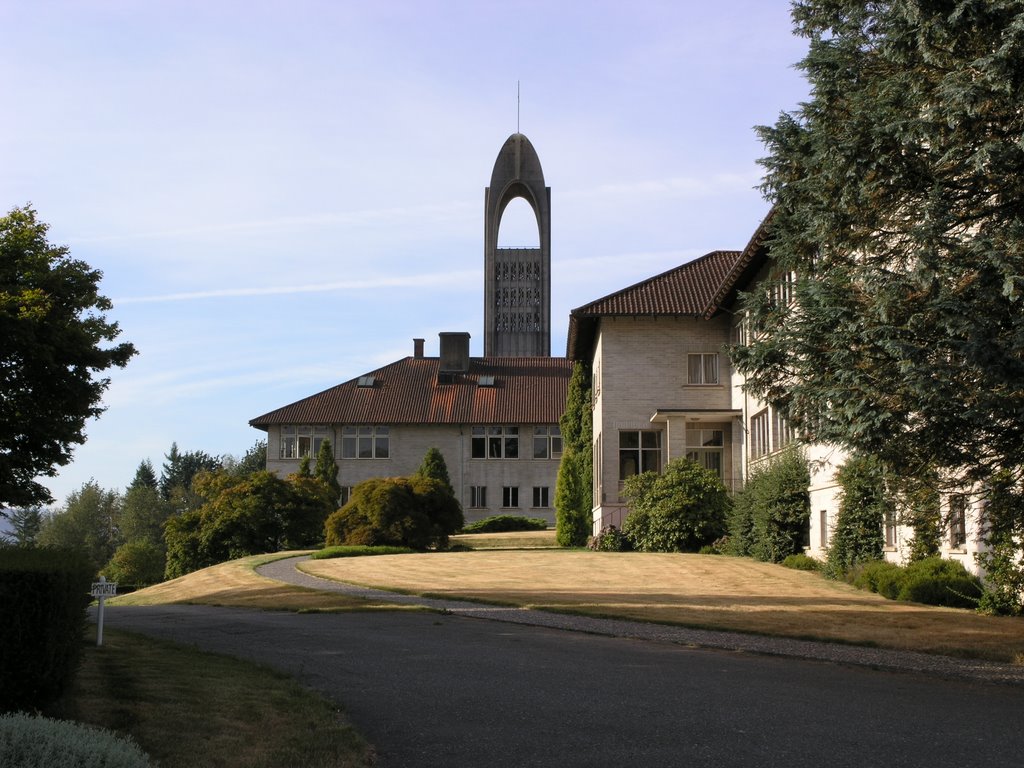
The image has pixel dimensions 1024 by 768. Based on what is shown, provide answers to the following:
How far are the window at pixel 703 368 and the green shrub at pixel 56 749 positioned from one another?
110 feet

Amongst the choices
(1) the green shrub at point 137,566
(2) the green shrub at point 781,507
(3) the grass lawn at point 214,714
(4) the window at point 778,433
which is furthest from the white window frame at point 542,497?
(3) the grass lawn at point 214,714

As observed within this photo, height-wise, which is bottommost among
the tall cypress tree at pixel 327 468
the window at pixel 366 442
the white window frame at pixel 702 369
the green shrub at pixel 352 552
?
the green shrub at pixel 352 552

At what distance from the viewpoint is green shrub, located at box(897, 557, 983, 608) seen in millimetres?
18109

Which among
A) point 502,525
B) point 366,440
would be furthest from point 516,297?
point 502,525

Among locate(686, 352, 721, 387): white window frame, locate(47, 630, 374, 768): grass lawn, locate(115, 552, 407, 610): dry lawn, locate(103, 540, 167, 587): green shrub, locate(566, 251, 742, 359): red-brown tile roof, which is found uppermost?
locate(566, 251, 742, 359): red-brown tile roof

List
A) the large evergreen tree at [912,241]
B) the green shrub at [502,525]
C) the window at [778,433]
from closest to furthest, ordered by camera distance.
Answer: the large evergreen tree at [912,241], the window at [778,433], the green shrub at [502,525]

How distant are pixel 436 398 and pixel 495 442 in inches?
170

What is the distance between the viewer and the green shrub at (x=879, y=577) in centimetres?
1944

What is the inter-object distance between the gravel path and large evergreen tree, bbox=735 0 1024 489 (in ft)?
7.11

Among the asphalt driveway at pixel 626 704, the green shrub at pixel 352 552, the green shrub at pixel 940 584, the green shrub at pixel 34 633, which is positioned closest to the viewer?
the asphalt driveway at pixel 626 704

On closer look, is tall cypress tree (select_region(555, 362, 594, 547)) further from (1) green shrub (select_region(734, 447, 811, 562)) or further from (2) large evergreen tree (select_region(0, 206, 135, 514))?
(2) large evergreen tree (select_region(0, 206, 135, 514))

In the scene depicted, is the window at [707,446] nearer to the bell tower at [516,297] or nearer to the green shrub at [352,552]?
the green shrub at [352,552]

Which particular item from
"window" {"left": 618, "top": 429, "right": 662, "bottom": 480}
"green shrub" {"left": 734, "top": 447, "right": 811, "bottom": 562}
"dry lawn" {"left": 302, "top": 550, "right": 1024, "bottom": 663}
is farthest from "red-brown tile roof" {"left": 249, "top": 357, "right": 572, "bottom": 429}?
"green shrub" {"left": 734, "top": 447, "right": 811, "bottom": 562}

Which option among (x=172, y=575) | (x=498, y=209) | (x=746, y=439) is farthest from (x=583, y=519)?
(x=498, y=209)
